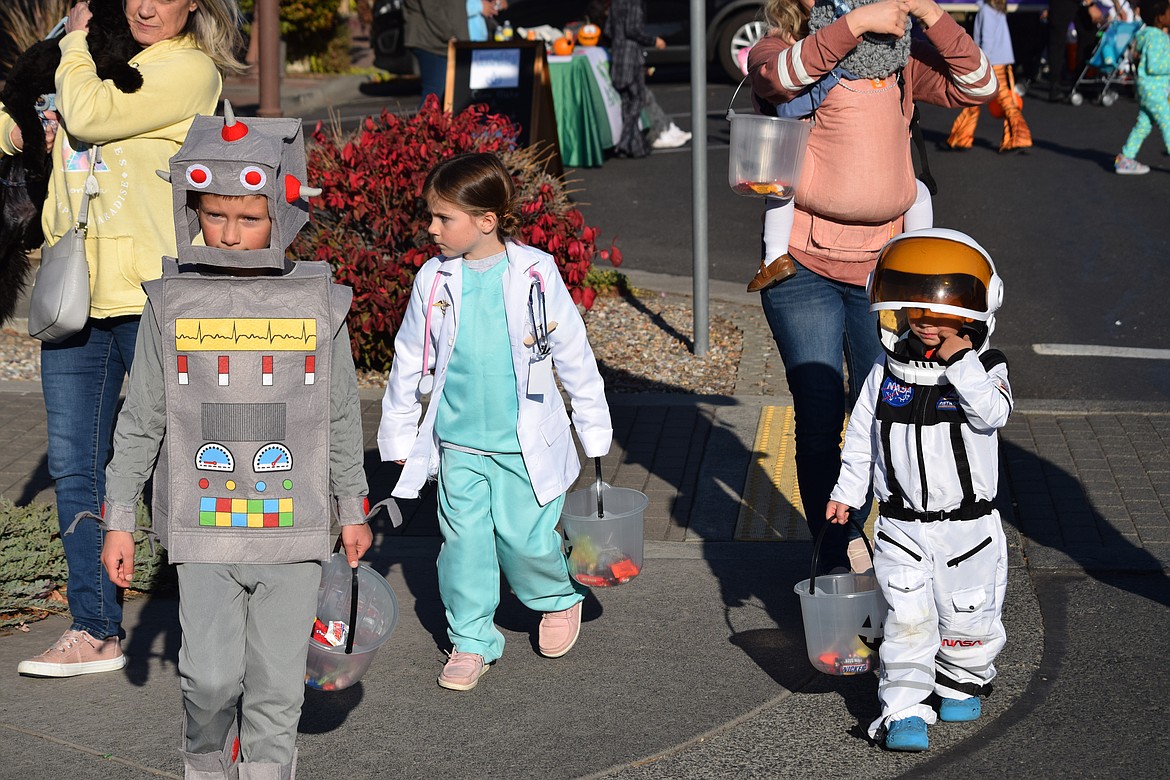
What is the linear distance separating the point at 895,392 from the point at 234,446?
5.86 ft

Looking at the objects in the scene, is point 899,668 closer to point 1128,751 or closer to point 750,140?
point 1128,751

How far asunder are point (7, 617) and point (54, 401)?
103 cm

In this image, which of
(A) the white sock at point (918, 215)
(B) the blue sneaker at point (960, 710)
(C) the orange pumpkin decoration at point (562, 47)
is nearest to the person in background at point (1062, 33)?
(C) the orange pumpkin decoration at point (562, 47)

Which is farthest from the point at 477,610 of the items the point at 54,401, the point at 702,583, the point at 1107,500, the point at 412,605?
the point at 1107,500

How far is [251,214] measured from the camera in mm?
3512

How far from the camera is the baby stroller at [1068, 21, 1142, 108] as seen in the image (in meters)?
16.9

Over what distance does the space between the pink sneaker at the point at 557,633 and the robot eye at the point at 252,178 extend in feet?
6.00

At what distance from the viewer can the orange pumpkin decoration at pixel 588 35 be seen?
45.7ft

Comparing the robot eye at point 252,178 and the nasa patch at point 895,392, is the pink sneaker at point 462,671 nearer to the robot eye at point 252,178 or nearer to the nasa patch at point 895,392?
the nasa patch at point 895,392

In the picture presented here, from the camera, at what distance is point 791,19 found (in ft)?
15.0

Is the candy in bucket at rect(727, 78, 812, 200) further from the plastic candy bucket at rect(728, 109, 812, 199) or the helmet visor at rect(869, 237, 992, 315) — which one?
the helmet visor at rect(869, 237, 992, 315)

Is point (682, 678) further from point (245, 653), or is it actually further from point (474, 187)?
point (474, 187)

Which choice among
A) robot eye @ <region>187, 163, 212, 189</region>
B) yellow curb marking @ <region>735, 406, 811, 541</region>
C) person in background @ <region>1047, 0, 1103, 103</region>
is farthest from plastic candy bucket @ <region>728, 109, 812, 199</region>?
person in background @ <region>1047, 0, 1103, 103</region>

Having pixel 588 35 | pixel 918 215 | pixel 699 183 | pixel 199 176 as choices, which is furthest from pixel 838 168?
pixel 588 35
